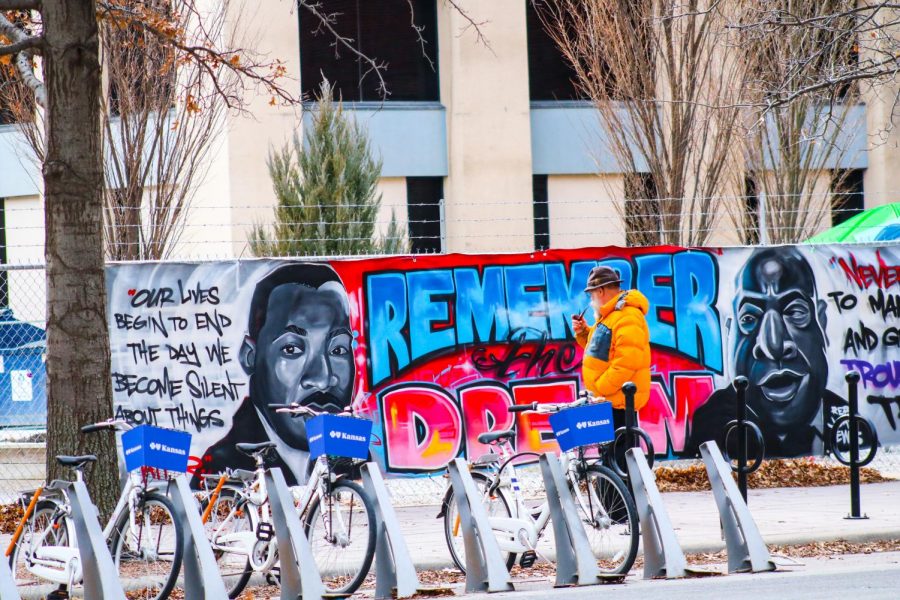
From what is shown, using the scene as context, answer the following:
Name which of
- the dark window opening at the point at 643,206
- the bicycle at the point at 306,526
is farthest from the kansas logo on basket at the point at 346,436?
the dark window opening at the point at 643,206

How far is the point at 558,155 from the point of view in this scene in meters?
24.4

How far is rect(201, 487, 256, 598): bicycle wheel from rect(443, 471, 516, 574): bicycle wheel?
4.24ft

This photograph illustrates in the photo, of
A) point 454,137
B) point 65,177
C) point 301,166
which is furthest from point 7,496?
point 454,137

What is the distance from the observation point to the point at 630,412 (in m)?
9.21

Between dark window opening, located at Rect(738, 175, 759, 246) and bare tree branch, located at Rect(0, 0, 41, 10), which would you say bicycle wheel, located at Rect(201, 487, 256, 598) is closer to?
bare tree branch, located at Rect(0, 0, 41, 10)

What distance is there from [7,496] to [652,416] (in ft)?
19.4

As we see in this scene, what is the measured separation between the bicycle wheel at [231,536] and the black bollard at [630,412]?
272 cm

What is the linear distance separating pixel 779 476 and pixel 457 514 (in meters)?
5.36

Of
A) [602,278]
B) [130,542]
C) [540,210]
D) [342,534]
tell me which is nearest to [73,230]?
[130,542]

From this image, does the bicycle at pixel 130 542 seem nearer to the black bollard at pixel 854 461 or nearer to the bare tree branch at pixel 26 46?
the bare tree branch at pixel 26 46

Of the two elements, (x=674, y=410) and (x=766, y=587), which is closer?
(x=766, y=587)

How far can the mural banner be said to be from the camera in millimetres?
11148

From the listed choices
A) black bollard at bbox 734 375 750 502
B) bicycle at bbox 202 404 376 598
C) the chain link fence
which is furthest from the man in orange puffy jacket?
the chain link fence

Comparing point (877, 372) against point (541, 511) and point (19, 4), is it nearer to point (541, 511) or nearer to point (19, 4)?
point (541, 511)
